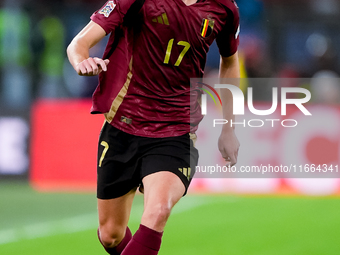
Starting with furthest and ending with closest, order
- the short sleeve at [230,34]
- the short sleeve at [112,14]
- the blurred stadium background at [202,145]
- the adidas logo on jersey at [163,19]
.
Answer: the blurred stadium background at [202,145] < the short sleeve at [230,34] < the adidas logo on jersey at [163,19] < the short sleeve at [112,14]

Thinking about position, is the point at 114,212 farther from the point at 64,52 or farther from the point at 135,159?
the point at 64,52

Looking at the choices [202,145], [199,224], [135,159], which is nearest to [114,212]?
[135,159]

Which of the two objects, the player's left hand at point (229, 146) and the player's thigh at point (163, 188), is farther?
the player's left hand at point (229, 146)

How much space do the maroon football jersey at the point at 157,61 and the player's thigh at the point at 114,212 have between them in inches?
19.4

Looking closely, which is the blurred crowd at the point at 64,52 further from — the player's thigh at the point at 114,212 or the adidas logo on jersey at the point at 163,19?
the adidas logo on jersey at the point at 163,19

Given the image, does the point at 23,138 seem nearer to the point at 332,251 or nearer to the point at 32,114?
the point at 32,114

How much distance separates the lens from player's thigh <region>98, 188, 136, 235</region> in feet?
13.0

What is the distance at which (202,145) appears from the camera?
8336 millimetres

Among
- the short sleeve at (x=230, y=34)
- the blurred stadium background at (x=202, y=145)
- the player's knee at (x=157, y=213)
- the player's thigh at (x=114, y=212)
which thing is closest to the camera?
the player's knee at (x=157, y=213)

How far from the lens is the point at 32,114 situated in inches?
346

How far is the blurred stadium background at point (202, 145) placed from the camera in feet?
19.3

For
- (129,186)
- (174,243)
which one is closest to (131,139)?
(129,186)

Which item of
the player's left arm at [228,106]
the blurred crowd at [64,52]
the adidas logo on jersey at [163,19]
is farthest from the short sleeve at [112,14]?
the blurred crowd at [64,52]

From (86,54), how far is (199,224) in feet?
11.7
